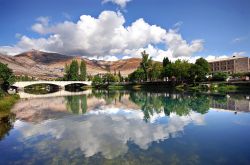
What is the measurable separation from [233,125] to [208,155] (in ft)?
34.5

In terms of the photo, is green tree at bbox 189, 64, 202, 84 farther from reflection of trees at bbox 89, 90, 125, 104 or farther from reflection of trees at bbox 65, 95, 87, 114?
reflection of trees at bbox 65, 95, 87, 114

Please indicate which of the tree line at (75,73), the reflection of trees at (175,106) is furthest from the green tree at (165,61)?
the reflection of trees at (175,106)

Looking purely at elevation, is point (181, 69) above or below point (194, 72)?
above

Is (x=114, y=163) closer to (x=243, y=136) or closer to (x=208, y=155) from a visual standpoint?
(x=208, y=155)

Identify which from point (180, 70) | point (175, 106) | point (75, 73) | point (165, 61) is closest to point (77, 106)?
point (175, 106)

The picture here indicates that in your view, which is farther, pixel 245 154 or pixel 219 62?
pixel 219 62

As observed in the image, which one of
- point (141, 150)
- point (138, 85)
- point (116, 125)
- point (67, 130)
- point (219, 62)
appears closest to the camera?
point (141, 150)

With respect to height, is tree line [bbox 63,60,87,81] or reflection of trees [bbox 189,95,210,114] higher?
tree line [bbox 63,60,87,81]

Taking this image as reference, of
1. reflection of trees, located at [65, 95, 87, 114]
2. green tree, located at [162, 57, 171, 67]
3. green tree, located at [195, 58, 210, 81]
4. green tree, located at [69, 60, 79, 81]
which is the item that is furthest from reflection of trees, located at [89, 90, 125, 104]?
green tree, located at [69, 60, 79, 81]

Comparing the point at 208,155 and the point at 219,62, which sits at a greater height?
the point at 219,62

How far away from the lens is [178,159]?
13234 mm

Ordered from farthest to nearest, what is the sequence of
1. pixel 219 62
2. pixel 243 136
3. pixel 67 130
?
pixel 219 62 < pixel 67 130 < pixel 243 136

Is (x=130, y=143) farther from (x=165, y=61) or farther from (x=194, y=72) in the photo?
(x=165, y=61)

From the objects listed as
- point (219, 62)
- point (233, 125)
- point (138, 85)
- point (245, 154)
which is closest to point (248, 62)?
point (219, 62)
